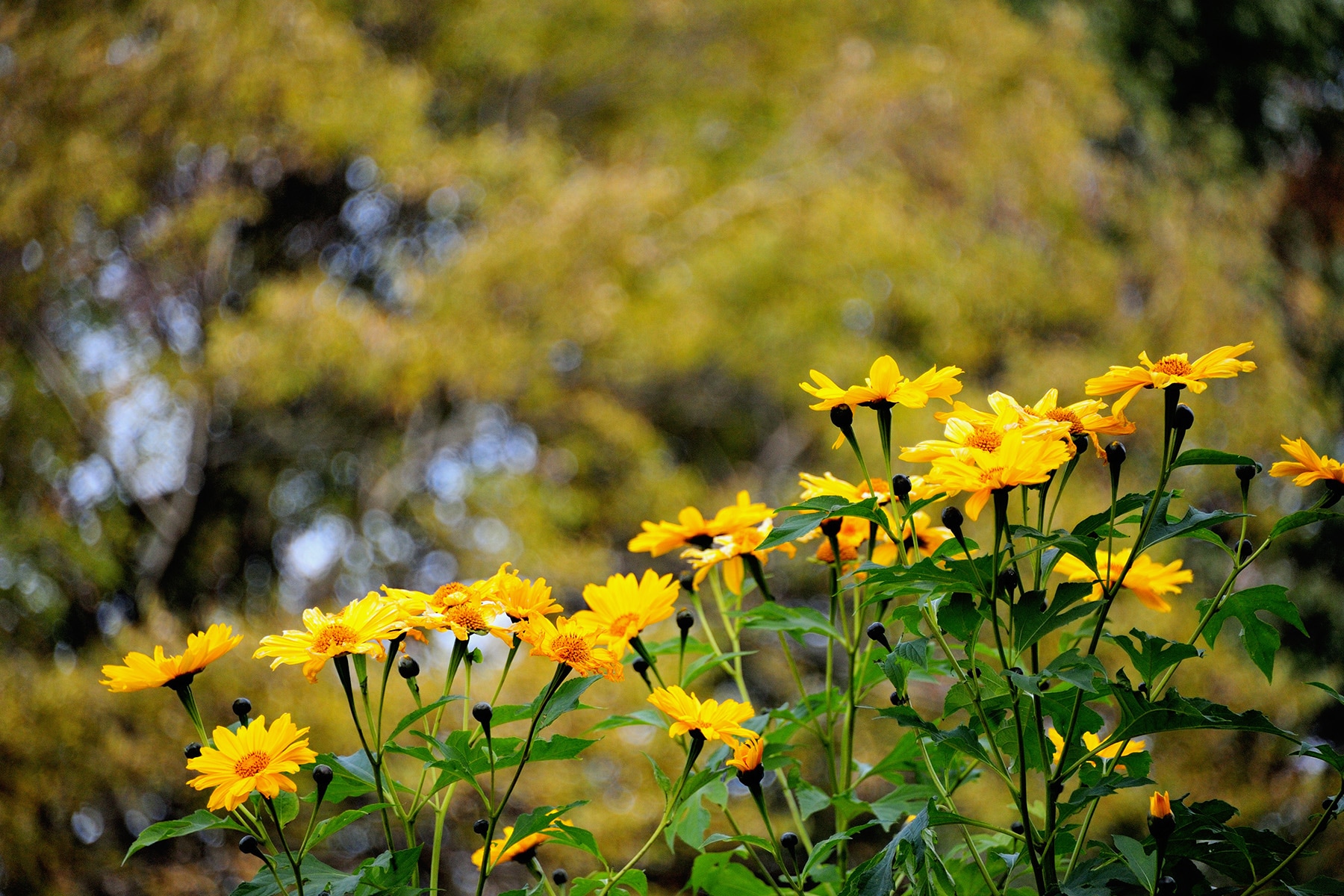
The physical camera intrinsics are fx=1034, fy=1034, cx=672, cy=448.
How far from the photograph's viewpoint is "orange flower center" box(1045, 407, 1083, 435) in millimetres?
536

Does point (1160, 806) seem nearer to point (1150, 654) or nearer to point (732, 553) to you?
point (1150, 654)

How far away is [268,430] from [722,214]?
6.41ft

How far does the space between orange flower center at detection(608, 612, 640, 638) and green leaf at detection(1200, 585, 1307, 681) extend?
0.96 feet

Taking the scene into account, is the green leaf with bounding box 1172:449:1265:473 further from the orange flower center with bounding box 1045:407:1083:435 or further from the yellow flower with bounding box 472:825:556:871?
the yellow flower with bounding box 472:825:556:871

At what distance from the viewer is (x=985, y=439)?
0.54 meters

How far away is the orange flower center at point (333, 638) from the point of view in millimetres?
530

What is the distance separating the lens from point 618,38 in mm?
4801

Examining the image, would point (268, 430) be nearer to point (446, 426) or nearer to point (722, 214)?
point (446, 426)

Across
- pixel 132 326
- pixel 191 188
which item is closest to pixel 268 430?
pixel 132 326

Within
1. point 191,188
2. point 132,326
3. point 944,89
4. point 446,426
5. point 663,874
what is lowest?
point 663,874

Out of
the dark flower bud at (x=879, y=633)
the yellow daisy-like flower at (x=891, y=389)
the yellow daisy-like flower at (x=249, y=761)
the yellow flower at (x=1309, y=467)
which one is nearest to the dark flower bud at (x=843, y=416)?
the yellow daisy-like flower at (x=891, y=389)

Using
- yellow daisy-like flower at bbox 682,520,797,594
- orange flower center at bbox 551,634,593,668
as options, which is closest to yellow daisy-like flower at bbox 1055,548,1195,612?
yellow daisy-like flower at bbox 682,520,797,594

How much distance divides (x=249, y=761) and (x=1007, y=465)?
39 centimetres

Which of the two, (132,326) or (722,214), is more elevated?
(722,214)
